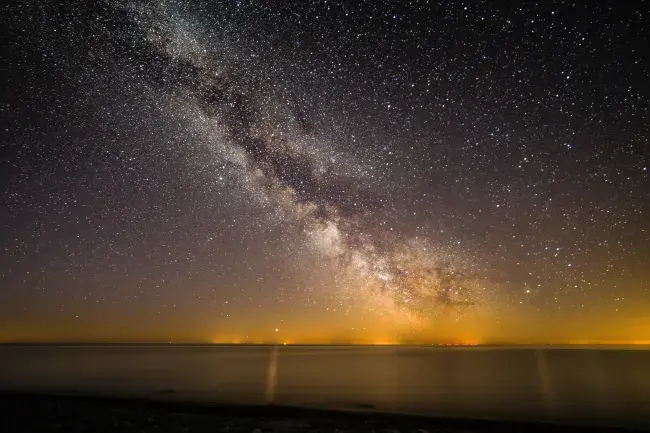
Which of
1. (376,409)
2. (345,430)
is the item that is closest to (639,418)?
(376,409)

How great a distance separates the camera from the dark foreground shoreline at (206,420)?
8383mm

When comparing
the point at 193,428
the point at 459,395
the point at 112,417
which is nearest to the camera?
the point at 193,428

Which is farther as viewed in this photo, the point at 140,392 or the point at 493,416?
the point at 140,392

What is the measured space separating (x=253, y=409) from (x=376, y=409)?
12.9 feet

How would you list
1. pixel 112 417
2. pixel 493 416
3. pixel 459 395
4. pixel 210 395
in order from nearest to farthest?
pixel 112 417 < pixel 493 416 < pixel 210 395 < pixel 459 395

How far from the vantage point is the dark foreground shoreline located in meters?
8.38

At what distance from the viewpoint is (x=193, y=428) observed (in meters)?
8.41

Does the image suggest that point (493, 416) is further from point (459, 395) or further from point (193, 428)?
point (193, 428)

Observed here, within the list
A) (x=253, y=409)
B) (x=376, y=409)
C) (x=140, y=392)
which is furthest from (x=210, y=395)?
(x=376, y=409)

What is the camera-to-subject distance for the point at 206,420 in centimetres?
935

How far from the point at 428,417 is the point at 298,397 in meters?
6.03

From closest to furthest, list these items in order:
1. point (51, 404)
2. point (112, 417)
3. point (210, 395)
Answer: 1. point (112, 417)
2. point (51, 404)
3. point (210, 395)

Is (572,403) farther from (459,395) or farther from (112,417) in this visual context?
(112,417)

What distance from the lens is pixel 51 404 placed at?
1110 centimetres
